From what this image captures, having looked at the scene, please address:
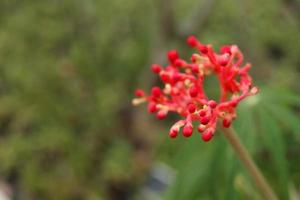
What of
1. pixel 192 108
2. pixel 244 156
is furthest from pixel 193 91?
pixel 244 156

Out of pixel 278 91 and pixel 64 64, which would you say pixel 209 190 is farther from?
pixel 64 64

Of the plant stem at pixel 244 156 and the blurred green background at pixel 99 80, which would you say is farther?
the blurred green background at pixel 99 80

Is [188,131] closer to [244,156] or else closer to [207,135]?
[207,135]

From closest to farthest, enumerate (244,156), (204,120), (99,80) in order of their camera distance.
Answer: (204,120)
(244,156)
(99,80)

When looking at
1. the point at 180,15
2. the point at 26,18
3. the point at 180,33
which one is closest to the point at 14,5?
the point at 26,18

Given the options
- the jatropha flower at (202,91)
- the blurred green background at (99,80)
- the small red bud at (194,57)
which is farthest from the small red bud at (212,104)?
the blurred green background at (99,80)

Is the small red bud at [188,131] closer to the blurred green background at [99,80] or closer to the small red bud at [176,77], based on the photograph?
the small red bud at [176,77]
